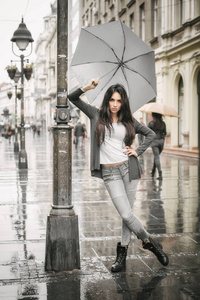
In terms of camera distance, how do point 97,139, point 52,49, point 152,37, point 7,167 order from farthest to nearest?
point 52,49 → point 152,37 → point 7,167 → point 97,139

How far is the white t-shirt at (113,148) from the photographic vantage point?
16.2 feet

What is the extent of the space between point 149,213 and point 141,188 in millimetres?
3202

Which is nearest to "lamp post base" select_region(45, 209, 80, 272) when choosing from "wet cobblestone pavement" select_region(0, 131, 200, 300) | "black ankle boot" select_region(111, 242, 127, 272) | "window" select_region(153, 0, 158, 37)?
"wet cobblestone pavement" select_region(0, 131, 200, 300)

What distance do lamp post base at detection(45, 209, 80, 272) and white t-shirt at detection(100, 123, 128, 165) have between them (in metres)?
0.73

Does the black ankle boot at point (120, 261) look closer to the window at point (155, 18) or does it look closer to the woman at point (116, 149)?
the woman at point (116, 149)

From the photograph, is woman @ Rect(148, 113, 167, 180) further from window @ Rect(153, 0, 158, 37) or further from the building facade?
the building facade

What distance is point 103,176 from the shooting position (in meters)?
5.00

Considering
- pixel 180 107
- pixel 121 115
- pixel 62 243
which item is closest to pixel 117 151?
pixel 121 115

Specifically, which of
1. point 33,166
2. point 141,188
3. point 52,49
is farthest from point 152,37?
point 52,49

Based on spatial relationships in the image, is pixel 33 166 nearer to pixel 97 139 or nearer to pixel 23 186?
pixel 23 186

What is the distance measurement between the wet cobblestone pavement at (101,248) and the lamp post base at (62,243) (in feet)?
0.37

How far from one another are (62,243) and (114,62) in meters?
2.07

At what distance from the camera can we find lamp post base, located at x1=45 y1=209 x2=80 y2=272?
197 inches

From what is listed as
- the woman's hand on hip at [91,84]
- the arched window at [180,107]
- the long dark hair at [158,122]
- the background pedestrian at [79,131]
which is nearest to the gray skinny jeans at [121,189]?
the woman's hand on hip at [91,84]
